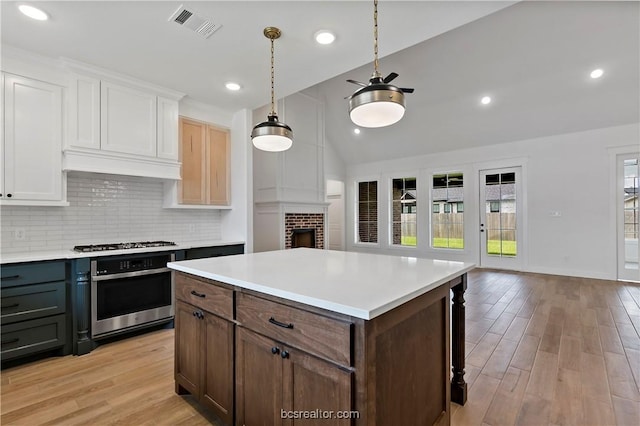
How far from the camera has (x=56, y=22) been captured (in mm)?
2258

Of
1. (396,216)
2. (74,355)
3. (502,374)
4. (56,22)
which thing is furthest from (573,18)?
(74,355)

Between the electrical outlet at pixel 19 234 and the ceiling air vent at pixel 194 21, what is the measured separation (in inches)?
92.3

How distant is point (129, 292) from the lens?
2.89m

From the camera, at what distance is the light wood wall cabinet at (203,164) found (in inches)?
144

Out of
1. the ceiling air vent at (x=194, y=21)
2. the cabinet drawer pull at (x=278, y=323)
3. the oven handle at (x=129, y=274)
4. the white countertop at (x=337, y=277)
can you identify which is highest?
the ceiling air vent at (x=194, y=21)

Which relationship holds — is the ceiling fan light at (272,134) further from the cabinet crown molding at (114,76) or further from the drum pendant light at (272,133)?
the cabinet crown molding at (114,76)

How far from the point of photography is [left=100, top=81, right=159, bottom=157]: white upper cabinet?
301 centimetres

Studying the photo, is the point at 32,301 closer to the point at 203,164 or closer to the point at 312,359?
the point at 203,164

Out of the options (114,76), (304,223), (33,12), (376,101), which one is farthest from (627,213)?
(33,12)

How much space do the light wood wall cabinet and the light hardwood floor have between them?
64.1 inches

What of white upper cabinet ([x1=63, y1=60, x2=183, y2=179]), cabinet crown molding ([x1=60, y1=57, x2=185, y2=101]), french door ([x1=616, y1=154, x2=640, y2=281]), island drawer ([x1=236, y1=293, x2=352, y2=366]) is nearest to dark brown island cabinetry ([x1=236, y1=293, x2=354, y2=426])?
island drawer ([x1=236, y1=293, x2=352, y2=366])

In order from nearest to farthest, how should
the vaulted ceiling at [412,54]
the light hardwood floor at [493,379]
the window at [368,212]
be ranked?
the light hardwood floor at [493,379] < the vaulted ceiling at [412,54] < the window at [368,212]

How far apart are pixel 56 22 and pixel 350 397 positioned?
3.17 meters

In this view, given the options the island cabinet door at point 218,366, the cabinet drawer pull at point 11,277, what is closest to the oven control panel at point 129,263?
the cabinet drawer pull at point 11,277
